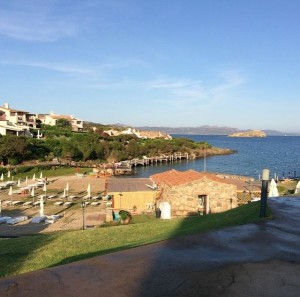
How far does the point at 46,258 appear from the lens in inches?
358

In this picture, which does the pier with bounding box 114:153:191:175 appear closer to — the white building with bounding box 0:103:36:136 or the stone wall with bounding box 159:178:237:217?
the white building with bounding box 0:103:36:136

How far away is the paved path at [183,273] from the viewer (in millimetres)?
4602

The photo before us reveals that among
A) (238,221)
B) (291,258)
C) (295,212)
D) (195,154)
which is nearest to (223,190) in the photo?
(295,212)

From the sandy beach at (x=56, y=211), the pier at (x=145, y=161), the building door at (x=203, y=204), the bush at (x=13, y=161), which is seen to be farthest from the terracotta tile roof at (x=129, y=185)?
the bush at (x=13, y=161)

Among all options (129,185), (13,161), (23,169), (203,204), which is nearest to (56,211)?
(129,185)

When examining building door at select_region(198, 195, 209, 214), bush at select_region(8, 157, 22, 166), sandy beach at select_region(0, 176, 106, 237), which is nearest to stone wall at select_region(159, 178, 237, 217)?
building door at select_region(198, 195, 209, 214)

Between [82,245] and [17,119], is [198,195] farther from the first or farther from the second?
[17,119]

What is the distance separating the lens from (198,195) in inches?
880

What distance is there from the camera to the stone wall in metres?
21.9

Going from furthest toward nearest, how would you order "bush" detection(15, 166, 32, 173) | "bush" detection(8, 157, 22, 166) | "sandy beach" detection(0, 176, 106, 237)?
1. "bush" detection(8, 157, 22, 166)
2. "bush" detection(15, 166, 32, 173)
3. "sandy beach" detection(0, 176, 106, 237)

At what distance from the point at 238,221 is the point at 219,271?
172 inches

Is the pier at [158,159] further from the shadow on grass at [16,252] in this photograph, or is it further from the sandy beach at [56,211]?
the shadow on grass at [16,252]

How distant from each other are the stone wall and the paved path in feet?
47.7

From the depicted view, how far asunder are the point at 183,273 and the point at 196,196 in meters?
17.0
